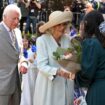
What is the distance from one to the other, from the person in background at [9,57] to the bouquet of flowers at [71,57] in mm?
815

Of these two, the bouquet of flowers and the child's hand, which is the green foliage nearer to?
the bouquet of flowers

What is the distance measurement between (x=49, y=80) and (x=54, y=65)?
7.4 inches

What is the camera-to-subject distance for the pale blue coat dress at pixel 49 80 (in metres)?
4.24

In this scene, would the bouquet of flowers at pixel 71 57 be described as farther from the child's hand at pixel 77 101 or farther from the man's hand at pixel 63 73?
the child's hand at pixel 77 101

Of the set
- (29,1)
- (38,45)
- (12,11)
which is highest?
(12,11)

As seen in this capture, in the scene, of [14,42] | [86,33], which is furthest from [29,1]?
[86,33]

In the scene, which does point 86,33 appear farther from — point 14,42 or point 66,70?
point 14,42

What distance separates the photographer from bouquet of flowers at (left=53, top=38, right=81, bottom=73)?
12.2ft

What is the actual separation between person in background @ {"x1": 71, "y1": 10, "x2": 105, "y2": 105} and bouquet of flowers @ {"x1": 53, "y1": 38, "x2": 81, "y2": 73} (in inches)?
3.3

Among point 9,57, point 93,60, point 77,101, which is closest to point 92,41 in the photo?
point 93,60

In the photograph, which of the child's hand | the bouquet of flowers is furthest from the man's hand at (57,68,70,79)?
the child's hand

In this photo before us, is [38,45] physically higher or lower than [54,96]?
higher

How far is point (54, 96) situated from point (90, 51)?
1.06 metres

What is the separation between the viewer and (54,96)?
4410mm
